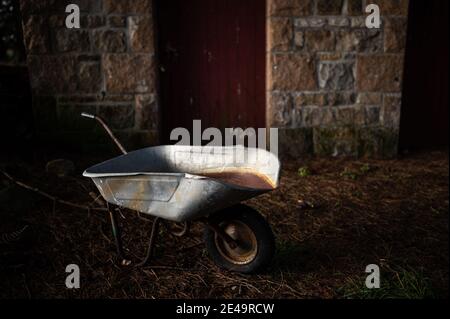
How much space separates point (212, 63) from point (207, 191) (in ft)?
9.28

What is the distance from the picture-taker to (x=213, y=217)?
8.69 feet

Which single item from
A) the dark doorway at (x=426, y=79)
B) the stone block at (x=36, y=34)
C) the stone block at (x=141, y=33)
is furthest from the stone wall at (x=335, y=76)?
the stone block at (x=36, y=34)

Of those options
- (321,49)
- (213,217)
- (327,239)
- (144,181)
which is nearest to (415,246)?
(327,239)

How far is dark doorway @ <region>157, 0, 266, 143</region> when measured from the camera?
15.6 ft

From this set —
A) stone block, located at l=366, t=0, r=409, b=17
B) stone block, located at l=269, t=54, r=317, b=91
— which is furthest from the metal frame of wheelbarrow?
stone block, located at l=366, t=0, r=409, b=17

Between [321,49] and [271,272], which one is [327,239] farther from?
[321,49]

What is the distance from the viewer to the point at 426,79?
5254 mm

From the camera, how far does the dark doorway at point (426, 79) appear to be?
16.6 feet

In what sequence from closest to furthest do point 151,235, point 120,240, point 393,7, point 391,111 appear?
1. point 151,235
2. point 120,240
3. point 393,7
4. point 391,111

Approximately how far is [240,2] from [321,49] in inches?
38.9

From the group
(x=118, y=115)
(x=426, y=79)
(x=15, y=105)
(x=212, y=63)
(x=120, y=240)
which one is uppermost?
(x=212, y=63)

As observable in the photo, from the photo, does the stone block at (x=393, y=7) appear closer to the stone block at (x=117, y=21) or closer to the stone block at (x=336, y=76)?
the stone block at (x=336, y=76)

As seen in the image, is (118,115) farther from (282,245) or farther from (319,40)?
(282,245)

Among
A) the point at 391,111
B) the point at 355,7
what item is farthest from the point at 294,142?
the point at 355,7
